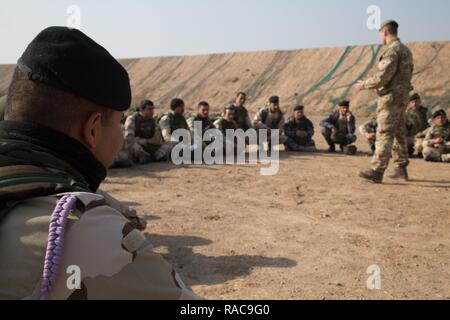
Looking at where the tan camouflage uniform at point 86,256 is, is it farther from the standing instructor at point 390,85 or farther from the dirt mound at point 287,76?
the dirt mound at point 287,76

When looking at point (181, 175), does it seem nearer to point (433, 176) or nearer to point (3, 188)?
point (433, 176)

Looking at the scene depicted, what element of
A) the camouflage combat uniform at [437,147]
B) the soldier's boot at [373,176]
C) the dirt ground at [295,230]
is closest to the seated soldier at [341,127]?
the camouflage combat uniform at [437,147]

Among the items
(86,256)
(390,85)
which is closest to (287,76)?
(390,85)

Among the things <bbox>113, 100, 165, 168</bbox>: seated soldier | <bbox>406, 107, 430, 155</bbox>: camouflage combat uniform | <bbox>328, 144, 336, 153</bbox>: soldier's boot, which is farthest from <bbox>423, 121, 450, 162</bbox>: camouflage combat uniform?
<bbox>113, 100, 165, 168</bbox>: seated soldier

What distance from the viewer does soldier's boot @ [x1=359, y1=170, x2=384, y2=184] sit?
229 inches

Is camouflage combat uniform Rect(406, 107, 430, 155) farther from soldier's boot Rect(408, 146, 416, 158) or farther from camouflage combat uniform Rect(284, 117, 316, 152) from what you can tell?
camouflage combat uniform Rect(284, 117, 316, 152)

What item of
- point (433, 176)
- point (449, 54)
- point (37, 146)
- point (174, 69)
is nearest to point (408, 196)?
point (433, 176)

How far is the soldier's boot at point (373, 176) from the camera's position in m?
5.82

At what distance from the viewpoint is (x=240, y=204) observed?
496cm

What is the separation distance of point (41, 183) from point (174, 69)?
111 feet

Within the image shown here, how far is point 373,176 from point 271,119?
13.2 feet

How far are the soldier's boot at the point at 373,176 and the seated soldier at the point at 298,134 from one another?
3557mm

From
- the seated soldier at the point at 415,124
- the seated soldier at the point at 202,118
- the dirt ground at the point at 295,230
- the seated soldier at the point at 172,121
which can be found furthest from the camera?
the seated soldier at the point at 415,124

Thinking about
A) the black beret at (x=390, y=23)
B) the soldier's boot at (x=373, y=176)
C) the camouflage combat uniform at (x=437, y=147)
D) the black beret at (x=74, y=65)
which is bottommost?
the soldier's boot at (x=373, y=176)
